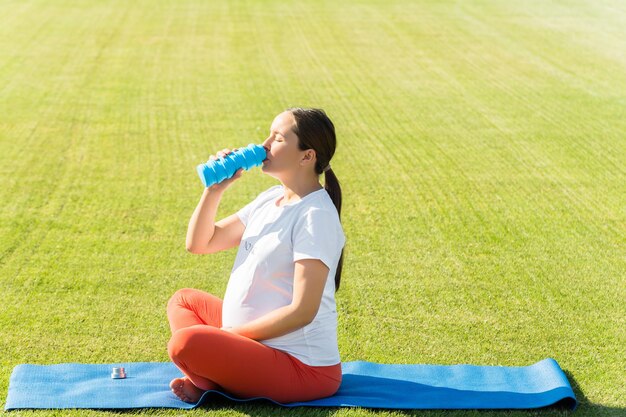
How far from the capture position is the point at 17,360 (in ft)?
13.6

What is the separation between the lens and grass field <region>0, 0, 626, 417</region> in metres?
4.54

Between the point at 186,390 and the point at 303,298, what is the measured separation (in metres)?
0.67

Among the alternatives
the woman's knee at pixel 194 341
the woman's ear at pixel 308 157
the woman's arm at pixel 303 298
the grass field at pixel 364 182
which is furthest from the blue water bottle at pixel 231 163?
the grass field at pixel 364 182

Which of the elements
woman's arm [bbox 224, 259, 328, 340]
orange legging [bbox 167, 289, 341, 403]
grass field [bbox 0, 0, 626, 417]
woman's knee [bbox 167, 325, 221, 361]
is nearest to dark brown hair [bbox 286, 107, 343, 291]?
woman's arm [bbox 224, 259, 328, 340]

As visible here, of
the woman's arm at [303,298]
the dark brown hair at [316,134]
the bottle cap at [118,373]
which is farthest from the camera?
the bottle cap at [118,373]

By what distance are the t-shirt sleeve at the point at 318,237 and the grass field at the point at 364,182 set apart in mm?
653

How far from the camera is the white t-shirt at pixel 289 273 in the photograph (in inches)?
136

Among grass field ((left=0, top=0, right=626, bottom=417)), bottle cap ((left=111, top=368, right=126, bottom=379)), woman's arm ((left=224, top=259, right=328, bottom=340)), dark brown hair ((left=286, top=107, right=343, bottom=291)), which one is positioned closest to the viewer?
woman's arm ((left=224, top=259, right=328, bottom=340))

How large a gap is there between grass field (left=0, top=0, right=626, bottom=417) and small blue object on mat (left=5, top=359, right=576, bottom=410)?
8 centimetres

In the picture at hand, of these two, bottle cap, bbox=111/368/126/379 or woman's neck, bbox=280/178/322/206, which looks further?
bottle cap, bbox=111/368/126/379

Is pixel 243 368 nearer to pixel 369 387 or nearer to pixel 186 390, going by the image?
pixel 186 390

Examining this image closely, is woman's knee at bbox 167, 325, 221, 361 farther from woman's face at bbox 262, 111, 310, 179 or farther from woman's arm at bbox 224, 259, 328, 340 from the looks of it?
woman's face at bbox 262, 111, 310, 179

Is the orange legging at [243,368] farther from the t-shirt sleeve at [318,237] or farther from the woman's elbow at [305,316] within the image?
the t-shirt sleeve at [318,237]

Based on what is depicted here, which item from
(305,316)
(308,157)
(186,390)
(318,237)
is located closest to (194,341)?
(186,390)
